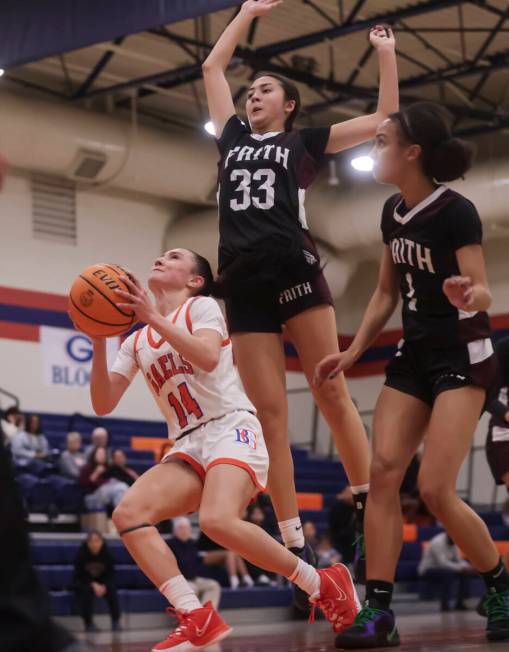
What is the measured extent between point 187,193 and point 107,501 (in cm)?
663

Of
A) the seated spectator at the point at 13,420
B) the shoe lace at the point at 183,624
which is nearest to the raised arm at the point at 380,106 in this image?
the shoe lace at the point at 183,624

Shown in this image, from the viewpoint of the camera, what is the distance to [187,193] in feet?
63.1

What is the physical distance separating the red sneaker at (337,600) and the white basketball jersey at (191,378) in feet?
2.77

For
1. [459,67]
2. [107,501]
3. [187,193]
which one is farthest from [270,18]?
[107,501]

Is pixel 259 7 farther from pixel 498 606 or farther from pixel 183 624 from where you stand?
pixel 498 606

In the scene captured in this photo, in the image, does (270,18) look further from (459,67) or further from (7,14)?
(7,14)

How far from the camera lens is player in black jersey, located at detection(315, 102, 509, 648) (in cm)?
491

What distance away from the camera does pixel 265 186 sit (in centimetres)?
544

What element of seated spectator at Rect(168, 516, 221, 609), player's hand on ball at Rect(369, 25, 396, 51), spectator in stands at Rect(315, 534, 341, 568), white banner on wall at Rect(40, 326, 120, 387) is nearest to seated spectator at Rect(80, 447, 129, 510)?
seated spectator at Rect(168, 516, 221, 609)

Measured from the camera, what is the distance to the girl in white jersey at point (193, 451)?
4.75 m

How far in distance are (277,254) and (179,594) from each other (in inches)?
63.1

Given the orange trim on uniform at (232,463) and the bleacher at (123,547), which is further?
the bleacher at (123,547)

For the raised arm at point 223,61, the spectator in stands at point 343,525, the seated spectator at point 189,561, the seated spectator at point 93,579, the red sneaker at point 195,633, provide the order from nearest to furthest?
the red sneaker at point 195,633 → the raised arm at point 223,61 → the seated spectator at point 93,579 → the seated spectator at point 189,561 → the spectator in stands at point 343,525

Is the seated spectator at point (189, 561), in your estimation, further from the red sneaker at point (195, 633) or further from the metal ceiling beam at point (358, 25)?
the red sneaker at point (195, 633)
